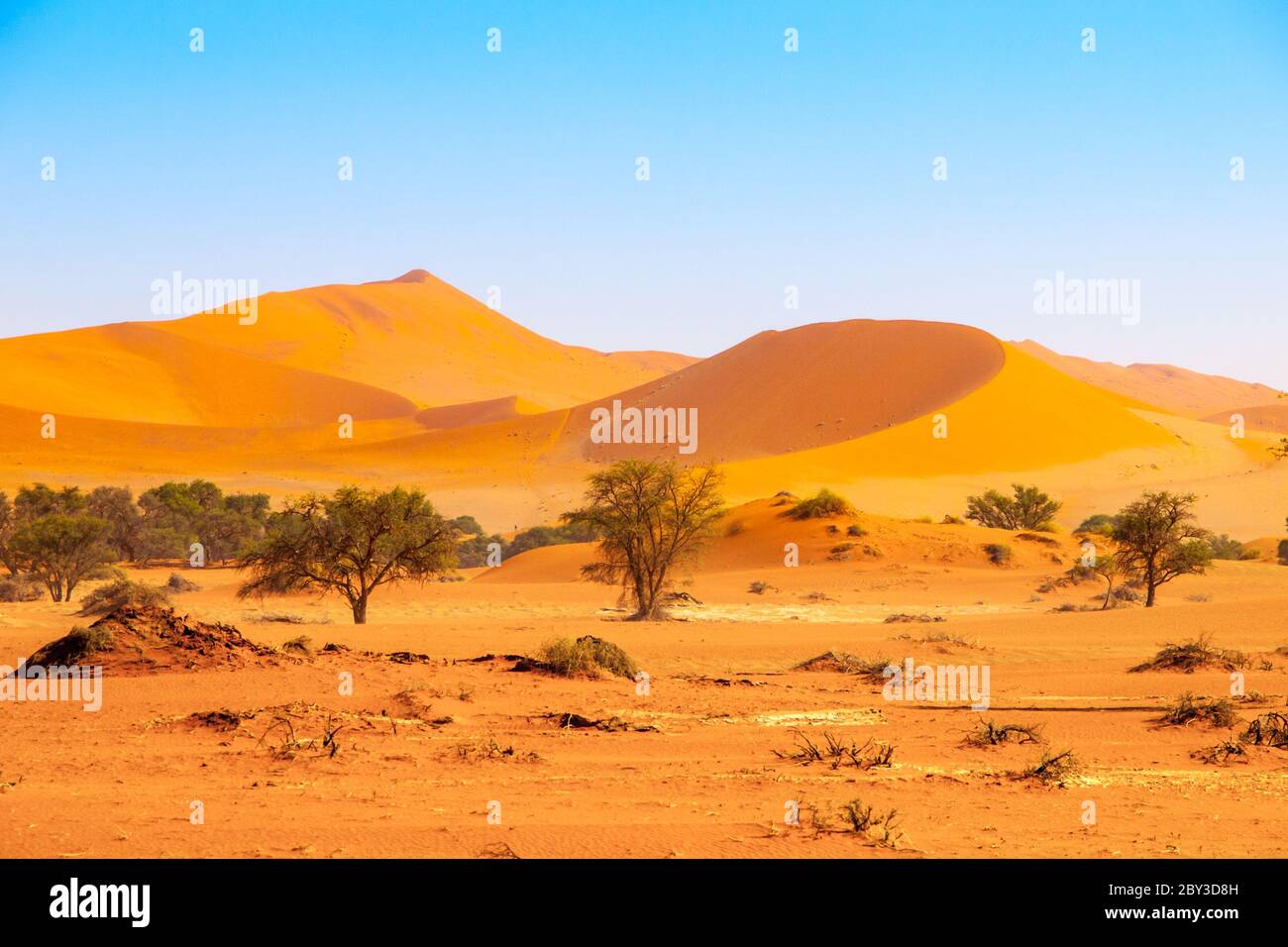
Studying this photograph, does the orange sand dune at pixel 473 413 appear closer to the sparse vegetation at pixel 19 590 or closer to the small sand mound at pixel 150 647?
the sparse vegetation at pixel 19 590

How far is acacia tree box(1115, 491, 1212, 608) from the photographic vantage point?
2816 centimetres

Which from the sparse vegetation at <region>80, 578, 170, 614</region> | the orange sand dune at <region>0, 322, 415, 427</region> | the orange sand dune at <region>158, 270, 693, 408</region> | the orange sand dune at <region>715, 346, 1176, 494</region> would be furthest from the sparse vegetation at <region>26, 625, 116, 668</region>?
the orange sand dune at <region>158, 270, 693, 408</region>

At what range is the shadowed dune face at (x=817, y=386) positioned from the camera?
77.4 meters

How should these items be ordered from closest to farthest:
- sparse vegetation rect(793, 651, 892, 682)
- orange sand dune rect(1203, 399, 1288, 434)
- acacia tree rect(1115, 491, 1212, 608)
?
sparse vegetation rect(793, 651, 892, 682) → acacia tree rect(1115, 491, 1212, 608) → orange sand dune rect(1203, 399, 1288, 434)

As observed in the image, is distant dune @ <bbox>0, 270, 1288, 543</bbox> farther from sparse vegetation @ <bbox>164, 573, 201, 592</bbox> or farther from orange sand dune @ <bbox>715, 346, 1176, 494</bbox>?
sparse vegetation @ <bbox>164, 573, 201, 592</bbox>

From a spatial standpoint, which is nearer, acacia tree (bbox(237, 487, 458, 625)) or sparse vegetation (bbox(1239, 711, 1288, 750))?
sparse vegetation (bbox(1239, 711, 1288, 750))

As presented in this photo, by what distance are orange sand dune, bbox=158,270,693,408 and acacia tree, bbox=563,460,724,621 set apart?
99480 mm

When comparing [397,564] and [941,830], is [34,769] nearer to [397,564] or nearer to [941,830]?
[941,830]

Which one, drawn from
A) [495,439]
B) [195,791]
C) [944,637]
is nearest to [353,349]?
[495,439]

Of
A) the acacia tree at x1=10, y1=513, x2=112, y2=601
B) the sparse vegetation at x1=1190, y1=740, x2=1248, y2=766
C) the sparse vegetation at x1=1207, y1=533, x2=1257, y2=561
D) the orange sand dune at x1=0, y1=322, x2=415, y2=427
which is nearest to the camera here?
the sparse vegetation at x1=1190, y1=740, x2=1248, y2=766

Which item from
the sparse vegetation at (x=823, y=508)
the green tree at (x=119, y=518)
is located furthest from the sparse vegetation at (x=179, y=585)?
the sparse vegetation at (x=823, y=508)

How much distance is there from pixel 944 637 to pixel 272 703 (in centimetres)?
1216

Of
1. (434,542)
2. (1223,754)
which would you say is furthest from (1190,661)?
(434,542)
